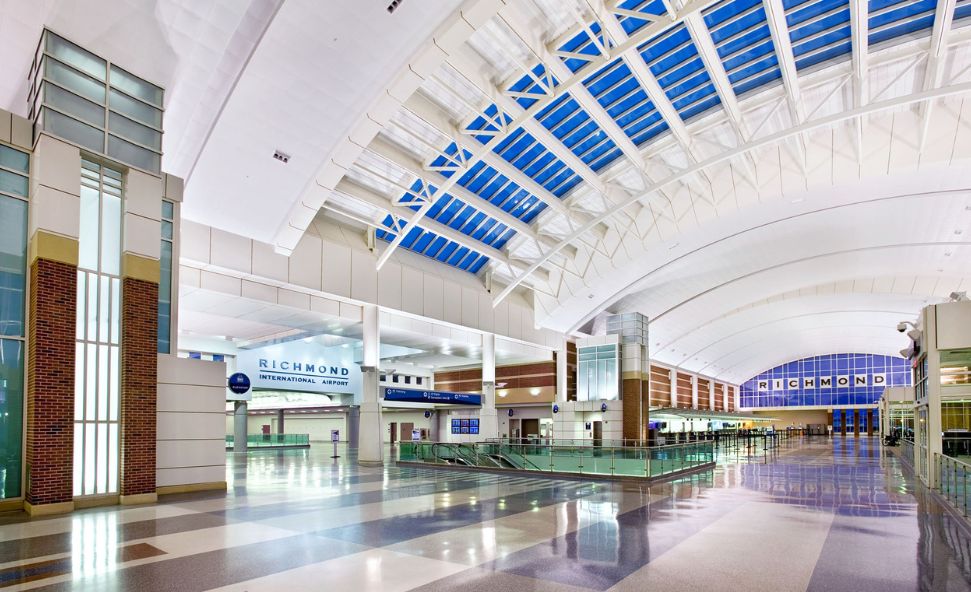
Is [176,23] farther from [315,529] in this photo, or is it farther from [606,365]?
[606,365]

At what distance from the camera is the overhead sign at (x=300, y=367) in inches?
1394

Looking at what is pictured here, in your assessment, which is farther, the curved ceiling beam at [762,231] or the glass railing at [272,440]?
the glass railing at [272,440]

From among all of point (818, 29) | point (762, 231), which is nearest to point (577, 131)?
point (818, 29)

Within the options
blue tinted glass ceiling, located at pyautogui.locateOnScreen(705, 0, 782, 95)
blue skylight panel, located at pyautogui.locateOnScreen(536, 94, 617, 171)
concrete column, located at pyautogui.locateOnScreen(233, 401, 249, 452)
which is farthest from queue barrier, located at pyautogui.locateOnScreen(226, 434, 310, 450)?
blue tinted glass ceiling, located at pyautogui.locateOnScreen(705, 0, 782, 95)

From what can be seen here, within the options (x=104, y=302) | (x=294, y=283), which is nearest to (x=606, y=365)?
(x=294, y=283)

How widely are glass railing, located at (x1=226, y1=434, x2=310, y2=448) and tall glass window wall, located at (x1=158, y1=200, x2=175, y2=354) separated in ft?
86.4

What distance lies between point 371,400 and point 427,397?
1132 centimetres

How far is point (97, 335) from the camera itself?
13305mm

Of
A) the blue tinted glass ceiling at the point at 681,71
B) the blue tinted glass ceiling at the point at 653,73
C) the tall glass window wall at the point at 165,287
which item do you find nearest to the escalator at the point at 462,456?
the blue tinted glass ceiling at the point at 653,73

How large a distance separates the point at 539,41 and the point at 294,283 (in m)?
13.1

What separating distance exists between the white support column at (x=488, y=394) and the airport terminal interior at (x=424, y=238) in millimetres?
290

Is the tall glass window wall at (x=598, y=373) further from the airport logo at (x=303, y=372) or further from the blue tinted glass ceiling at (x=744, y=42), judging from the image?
the blue tinted glass ceiling at (x=744, y=42)

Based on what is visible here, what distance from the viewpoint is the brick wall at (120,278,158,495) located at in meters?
13.5

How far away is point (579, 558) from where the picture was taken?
7738mm
